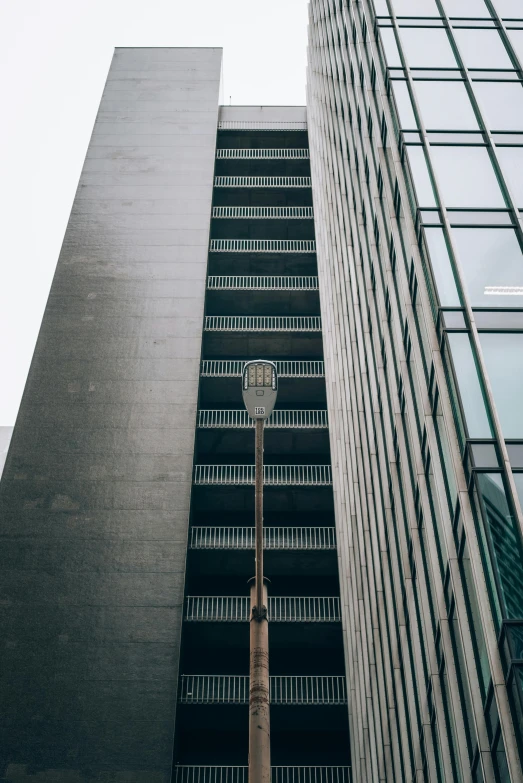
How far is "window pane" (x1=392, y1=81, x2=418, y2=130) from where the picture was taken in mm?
18625

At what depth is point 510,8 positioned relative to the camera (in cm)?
2064

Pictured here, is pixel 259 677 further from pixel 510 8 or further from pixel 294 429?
pixel 294 429

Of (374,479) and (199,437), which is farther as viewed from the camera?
(199,437)

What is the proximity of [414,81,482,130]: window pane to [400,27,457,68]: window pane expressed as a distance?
95cm

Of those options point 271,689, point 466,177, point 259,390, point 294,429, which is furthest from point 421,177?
point 271,689

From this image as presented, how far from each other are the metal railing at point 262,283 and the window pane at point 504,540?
1140 inches

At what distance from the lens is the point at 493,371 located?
1338 cm

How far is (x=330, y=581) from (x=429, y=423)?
1967cm

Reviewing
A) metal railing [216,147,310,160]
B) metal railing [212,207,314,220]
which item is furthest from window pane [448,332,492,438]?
metal railing [216,147,310,160]

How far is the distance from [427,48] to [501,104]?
11.5 feet

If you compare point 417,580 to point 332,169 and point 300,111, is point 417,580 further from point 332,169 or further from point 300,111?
point 300,111

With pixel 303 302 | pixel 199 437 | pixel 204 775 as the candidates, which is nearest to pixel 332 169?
pixel 303 302

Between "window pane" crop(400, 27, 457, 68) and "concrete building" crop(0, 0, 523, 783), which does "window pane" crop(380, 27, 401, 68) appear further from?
"window pane" crop(400, 27, 457, 68)

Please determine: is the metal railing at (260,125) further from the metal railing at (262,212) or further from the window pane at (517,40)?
the window pane at (517,40)
